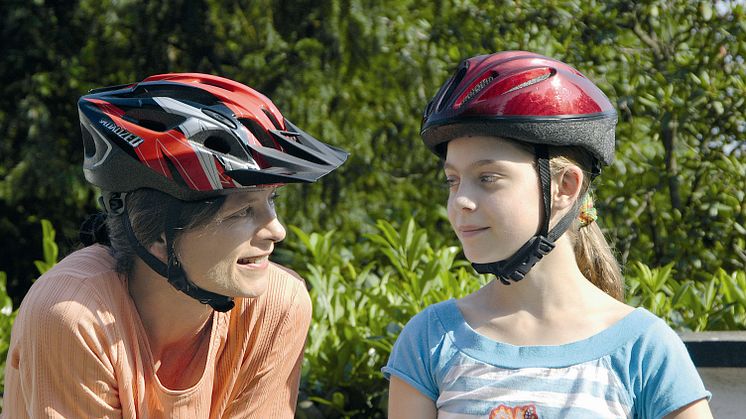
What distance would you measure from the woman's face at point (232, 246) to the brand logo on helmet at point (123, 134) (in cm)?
29

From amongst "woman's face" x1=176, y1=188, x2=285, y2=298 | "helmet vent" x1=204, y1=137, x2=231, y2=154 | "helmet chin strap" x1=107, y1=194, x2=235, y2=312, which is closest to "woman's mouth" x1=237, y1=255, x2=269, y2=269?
"woman's face" x1=176, y1=188, x2=285, y2=298

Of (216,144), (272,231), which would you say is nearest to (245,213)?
(272,231)

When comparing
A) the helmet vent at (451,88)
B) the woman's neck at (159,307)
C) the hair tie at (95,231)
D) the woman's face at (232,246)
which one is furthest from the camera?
the hair tie at (95,231)

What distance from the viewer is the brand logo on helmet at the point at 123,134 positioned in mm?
3084

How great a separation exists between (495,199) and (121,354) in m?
1.15

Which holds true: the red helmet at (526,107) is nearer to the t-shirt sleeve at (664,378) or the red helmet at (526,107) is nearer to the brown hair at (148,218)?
the t-shirt sleeve at (664,378)

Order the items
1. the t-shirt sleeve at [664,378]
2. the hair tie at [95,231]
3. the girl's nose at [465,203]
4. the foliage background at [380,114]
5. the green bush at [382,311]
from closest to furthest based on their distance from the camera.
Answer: the t-shirt sleeve at [664,378] < the girl's nose at [465,203] < the hair tie at [95,231] < the green bush at [382,311] < the foliage background at [380,114]

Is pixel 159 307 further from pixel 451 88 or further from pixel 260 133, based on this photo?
pixel 451 88

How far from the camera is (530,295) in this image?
9.67 feet

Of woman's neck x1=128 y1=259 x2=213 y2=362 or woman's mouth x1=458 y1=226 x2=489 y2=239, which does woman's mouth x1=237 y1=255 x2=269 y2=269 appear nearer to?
woman's neck x1=128 y1=259 x2=213 y2=362

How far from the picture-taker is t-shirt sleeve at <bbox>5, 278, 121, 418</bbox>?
3.03 m

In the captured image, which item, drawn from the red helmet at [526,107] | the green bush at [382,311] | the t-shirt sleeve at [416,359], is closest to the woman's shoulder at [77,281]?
the t-shirt sleeve at [416,359]

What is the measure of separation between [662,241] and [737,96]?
2.93 ft

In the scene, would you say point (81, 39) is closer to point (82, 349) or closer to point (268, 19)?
point (268, 19)
